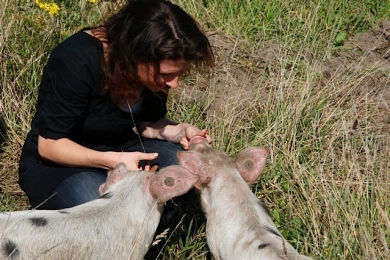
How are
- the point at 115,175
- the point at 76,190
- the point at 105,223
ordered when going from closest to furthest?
the point at 105,223, the point at 115,175, the point at 76,190

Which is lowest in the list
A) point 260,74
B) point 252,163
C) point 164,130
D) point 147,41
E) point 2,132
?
point 260,74

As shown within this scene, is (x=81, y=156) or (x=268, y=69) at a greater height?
(x=81, y=156)

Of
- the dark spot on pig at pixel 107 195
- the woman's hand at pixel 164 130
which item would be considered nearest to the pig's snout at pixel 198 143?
the woman's hand at pixel 164 130

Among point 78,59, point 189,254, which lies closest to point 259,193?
point 189,254

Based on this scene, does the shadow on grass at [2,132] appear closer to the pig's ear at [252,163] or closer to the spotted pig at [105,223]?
the spotted pig at [105,223]

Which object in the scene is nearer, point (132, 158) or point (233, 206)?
point (233, 206)

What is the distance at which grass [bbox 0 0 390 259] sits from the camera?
4969 mm

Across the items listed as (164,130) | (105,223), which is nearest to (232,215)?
(105,223)

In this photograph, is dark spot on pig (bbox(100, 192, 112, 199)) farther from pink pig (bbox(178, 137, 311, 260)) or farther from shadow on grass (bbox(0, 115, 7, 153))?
shadow on grass (bbox(0, 115, 7, 153))

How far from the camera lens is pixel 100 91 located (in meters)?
4.82

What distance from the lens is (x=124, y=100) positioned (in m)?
5.03

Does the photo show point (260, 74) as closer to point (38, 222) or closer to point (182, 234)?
point (182, 234)

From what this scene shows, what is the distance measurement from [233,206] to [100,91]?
1167 mm

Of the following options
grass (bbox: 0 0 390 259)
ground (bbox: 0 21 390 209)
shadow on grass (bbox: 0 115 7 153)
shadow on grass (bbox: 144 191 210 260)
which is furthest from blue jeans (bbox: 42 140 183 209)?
shadow on grass (bbox: 0 115 7 153)
